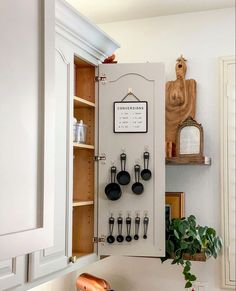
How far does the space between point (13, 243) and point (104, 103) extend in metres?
1.62

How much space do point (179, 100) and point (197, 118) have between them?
0.52 ft

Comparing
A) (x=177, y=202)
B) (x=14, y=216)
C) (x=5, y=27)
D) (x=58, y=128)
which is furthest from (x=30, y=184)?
(x=177, y=202)

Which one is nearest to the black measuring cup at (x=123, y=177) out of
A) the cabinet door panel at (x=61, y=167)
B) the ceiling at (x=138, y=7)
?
the cabinet door panel at (x=61, y=167)

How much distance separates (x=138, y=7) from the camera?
279 centimetres

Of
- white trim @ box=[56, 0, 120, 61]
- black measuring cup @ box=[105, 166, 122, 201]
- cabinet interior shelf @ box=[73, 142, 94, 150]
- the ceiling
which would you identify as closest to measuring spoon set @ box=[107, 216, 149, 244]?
black measuring cup @ box=[105, 166, 122, 201]

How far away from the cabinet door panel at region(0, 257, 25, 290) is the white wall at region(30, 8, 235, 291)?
1.09 metres

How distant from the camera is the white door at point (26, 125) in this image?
0.80 meters

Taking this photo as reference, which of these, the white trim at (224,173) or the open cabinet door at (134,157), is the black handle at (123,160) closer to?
the open cabinet door at (134,157)

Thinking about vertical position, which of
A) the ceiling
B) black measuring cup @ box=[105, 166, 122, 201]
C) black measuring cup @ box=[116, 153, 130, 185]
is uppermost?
the ceiling

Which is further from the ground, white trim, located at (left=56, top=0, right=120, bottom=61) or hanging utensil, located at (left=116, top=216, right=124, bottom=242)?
white trim, located at (left=56, top=0, right=120, bottom=61)

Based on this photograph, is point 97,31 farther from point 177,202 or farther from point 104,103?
point 177,202

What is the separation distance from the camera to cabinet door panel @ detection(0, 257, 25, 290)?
1550 millimetres

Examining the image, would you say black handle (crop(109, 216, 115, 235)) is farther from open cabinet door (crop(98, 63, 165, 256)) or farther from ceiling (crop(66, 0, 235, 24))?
ceiling (crop(66, 0, 235, 24))

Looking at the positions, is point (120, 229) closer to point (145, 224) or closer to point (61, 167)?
point (145, 224)
